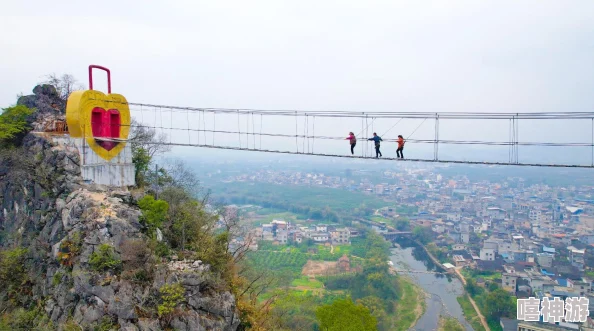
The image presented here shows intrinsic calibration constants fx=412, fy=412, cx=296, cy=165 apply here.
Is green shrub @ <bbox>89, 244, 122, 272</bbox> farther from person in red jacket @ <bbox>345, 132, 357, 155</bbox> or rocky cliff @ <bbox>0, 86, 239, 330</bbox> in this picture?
person in red jacket @ <bbox>345, 132, 357, 155</bbox>

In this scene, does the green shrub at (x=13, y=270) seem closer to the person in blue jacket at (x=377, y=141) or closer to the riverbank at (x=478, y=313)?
the person in blue jacket at (x=377, y=141)

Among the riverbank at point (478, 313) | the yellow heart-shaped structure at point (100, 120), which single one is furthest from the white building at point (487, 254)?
the yellow heart-shaped structure at point (100, 120)

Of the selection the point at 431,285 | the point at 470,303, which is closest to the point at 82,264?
the point at 470,303

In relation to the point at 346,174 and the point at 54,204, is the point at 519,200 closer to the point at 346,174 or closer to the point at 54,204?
the point at 346,174

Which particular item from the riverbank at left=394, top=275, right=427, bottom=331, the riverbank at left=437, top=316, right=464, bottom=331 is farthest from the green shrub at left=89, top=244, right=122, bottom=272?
the riverbank at left=437, top=316, right=464, bottom=331

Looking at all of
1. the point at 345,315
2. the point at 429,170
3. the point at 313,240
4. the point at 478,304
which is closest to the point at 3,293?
the point at 345,315
